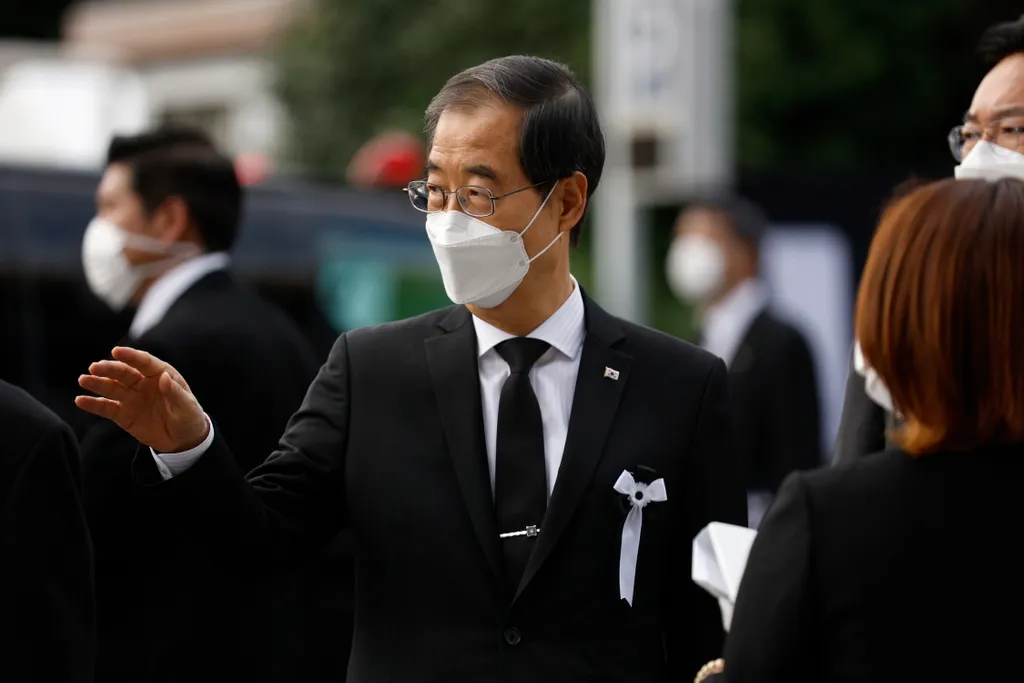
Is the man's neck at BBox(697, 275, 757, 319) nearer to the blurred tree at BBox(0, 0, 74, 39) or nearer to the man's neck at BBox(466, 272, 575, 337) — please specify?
the man's neck at BBox(466, 272, 575, 337)

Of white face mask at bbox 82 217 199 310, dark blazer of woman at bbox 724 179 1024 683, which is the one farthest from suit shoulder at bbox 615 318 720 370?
white face mask at bbox 82 217 199 310

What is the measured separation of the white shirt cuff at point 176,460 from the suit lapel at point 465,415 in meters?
0.43

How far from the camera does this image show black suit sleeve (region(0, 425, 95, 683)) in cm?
248

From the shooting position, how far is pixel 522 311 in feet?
9.91

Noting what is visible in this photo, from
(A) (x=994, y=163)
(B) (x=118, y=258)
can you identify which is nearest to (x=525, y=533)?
(A) (x=994, y=163)

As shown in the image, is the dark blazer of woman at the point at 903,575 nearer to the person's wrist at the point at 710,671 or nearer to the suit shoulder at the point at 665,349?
the person's wrist at the point at 710,671

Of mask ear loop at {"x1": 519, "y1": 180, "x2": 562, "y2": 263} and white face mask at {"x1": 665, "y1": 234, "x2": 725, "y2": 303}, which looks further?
white face mask at {"x1": 665, "y1": 234, "x2": 725, "y2": 303}

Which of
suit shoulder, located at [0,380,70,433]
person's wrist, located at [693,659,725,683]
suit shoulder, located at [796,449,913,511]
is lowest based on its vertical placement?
person's wrist, located at [693,659,725,683]

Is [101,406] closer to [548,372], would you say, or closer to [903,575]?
[548,372]

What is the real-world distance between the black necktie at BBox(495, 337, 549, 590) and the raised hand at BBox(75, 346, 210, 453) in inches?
20.5

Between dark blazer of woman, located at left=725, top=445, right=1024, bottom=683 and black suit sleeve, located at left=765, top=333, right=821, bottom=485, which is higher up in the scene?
dark blazer of woman, located at left=725, top=445, right=1024, bottom=683

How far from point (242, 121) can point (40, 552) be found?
21.3 m

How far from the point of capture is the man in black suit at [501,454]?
9.19 feet

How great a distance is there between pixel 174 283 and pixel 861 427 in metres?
2.26
